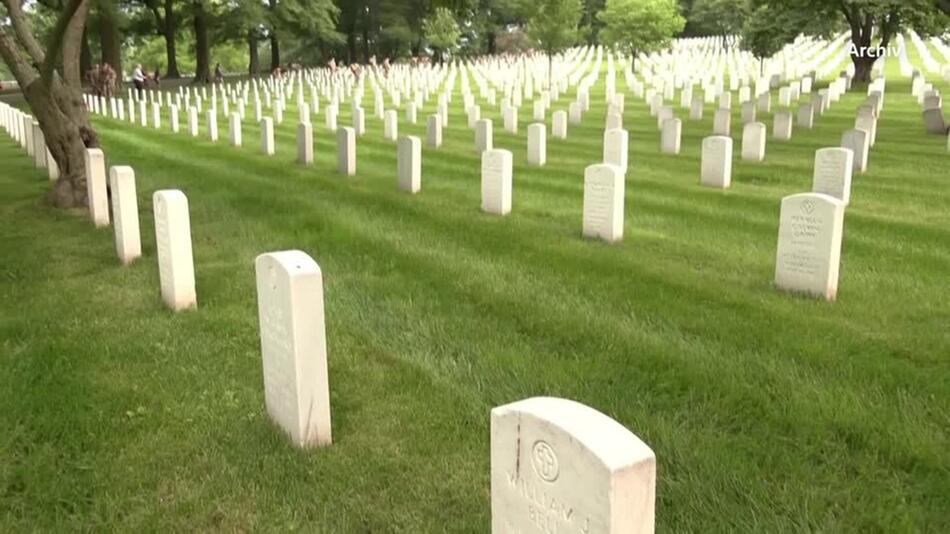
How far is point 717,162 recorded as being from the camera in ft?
37.7

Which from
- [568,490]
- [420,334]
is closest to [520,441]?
[568,490]

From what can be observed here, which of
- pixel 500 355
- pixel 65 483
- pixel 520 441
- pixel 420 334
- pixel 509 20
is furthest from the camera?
pixel 509 20

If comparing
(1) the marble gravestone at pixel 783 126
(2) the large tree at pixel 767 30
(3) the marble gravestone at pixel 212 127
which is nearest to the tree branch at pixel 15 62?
(3) the marble gravestone at pixel 212 127

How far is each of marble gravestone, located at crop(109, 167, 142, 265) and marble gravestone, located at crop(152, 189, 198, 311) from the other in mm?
1169

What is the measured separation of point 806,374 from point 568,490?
2977mm

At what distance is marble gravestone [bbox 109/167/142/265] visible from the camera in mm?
7281

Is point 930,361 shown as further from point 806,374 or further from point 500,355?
point 500,355

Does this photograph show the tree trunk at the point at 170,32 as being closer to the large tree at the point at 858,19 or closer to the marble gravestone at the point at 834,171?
the large tree at the point at 858,19

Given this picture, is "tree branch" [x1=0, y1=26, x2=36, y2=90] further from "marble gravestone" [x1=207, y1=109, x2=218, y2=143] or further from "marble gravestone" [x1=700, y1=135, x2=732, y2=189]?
"marble gravestone" [x1=700, y1=135, x2=732, y2=189]

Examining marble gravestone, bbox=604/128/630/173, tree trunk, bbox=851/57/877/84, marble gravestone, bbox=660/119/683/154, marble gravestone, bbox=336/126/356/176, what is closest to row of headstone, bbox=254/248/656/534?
marble gravestone, bbox=604/128/630/173

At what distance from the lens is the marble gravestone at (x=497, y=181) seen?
383 inches

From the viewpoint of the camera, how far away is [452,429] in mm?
4301

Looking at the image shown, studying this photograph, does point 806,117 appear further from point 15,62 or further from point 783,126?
point 15,62

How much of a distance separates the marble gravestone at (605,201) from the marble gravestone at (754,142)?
6.14 meters
